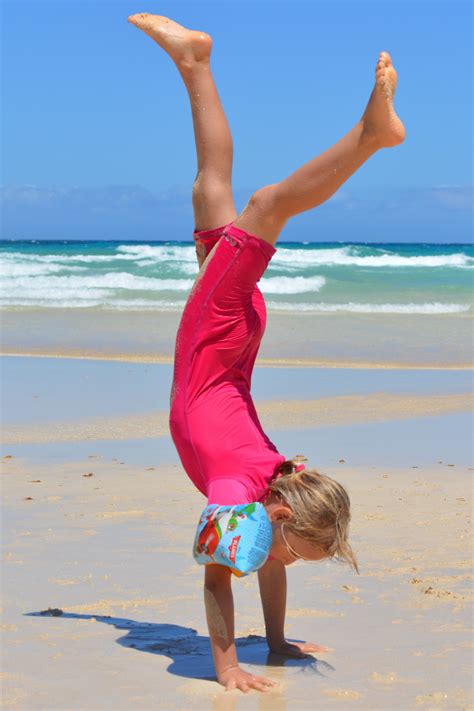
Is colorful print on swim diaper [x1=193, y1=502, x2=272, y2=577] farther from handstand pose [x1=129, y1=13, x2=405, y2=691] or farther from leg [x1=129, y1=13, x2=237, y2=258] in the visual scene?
leg [x1=129, y1=13, x2=237, y2=258]

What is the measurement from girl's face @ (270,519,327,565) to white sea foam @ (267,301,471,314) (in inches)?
777

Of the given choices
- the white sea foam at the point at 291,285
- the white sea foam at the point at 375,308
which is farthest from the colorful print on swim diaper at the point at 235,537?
the white sea foam at the point at 291,285

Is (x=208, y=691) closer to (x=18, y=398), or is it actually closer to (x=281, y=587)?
(x=281, y=587)

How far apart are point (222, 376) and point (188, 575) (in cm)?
138

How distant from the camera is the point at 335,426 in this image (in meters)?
9.20

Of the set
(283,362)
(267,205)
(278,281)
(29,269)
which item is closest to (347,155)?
(267,205)

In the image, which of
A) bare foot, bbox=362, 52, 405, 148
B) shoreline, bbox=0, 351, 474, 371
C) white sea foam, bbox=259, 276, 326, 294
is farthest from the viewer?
white sea foam, bbox=259, 276, 326, 294

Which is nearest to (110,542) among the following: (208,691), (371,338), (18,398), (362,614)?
(362,614)

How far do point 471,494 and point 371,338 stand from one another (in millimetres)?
10860

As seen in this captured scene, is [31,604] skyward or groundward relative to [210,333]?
groundward

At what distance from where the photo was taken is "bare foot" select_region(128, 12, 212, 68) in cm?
427

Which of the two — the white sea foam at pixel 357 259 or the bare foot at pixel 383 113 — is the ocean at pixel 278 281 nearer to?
the white sea foam at pixel 357 259

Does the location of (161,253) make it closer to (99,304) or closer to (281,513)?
(99,304)

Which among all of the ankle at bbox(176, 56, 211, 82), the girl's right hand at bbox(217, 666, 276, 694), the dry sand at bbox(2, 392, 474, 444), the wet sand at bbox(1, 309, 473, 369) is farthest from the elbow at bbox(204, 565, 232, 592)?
the wet sand at bbox(1, 309, 473, 369)
